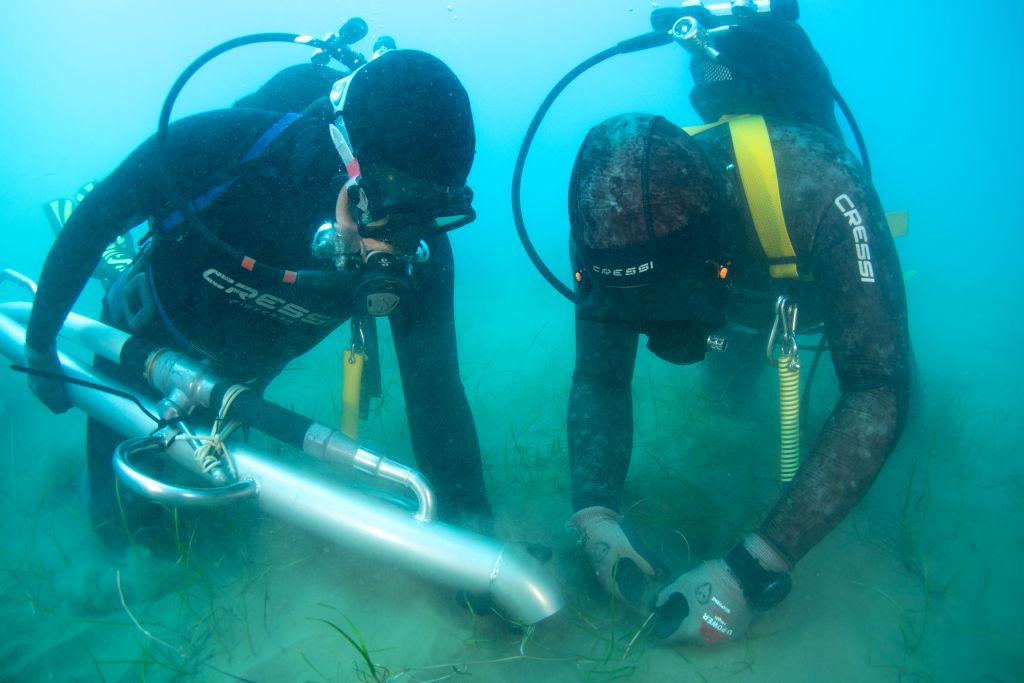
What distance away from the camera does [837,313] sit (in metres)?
1.92

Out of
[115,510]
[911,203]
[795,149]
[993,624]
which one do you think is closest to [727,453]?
[993,624]

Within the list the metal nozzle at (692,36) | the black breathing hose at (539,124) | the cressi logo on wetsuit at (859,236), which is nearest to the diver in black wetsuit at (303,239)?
the black breathing hose at (539,124)

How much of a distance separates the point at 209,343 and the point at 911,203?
20958 millimetres

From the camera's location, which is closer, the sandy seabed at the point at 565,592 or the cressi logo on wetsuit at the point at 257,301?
the sandy seabed at the point at 565,592

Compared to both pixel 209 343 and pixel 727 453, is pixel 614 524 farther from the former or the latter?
pixel 209 343

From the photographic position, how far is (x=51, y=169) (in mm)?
19781

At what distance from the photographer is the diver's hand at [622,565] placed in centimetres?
191

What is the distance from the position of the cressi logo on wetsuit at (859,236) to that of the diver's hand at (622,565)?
1.32 metres

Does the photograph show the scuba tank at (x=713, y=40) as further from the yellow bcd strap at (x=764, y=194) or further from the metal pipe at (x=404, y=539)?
the metal pipe at (x=404, y=539)

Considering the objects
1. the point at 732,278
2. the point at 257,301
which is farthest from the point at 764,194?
the point at 257,301

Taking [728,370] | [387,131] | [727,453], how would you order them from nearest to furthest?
[387,131] < [727,453] < [728,370]

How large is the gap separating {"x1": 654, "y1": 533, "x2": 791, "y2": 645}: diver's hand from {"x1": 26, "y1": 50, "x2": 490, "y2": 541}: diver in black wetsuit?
3.28 feet

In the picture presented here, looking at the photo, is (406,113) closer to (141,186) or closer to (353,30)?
(141,186)

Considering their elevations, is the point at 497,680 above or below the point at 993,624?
below
